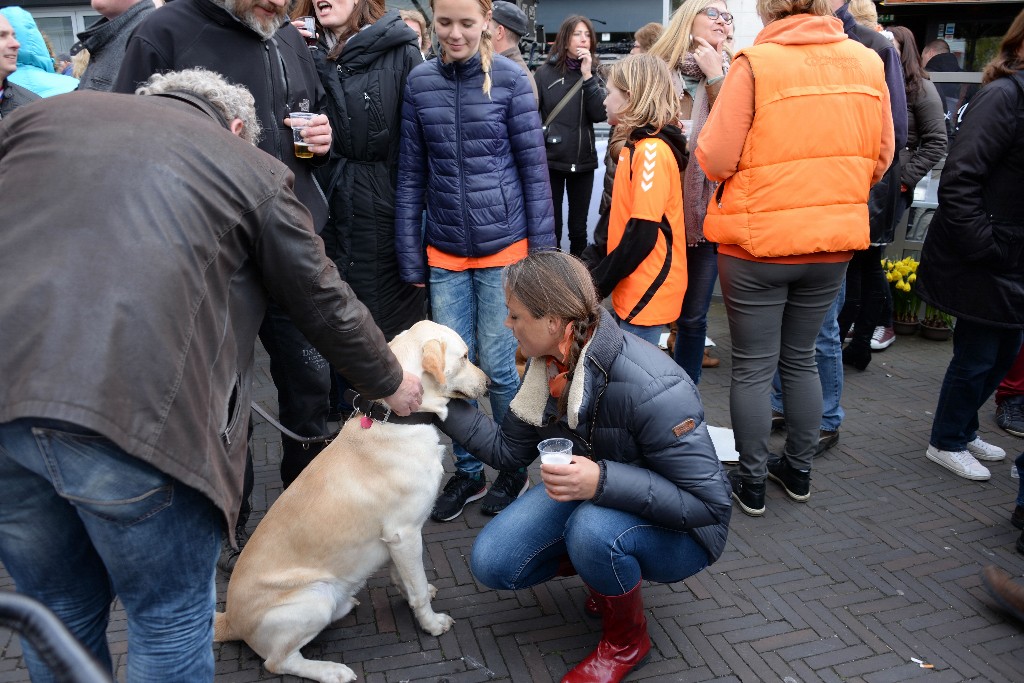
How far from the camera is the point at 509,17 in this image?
6.48 meters

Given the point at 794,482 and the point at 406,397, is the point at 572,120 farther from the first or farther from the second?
the point at 406,397

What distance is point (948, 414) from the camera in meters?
4.39

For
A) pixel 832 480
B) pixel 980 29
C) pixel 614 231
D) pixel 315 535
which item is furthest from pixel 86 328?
pixel 980 29

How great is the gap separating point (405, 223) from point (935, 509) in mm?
3076

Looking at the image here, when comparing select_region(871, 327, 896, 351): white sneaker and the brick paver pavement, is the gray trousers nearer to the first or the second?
the brick paver pavement

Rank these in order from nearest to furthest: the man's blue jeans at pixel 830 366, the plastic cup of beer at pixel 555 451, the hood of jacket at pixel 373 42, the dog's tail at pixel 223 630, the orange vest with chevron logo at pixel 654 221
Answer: the plastic cup of beer at pixel 555 451 → the dog's tail at pixel 223 630 → the orange vest with chevron logo at pixel 654 221 → the hood of jacket at pixel 373 42 → the man's blue jeans at pixel 830 366

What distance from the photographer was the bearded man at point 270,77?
317 centimetres

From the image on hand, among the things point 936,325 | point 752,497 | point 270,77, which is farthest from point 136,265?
point 936,325

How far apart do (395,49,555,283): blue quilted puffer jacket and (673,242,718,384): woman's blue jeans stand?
107cm

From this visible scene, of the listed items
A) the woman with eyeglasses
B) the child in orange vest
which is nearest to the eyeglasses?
the woman with eyeglasses

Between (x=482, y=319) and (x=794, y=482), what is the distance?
5.93ft

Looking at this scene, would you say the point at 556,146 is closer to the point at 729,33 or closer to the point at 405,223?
the point at 729,33

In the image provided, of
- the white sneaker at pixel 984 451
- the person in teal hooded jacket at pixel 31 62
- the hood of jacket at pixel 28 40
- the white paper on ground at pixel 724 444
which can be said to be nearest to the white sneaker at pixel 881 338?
the white sneaker at pixel 984 451

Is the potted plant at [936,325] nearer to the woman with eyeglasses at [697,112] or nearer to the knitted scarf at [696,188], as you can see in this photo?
the woman with eyeglasses at [697,112]
